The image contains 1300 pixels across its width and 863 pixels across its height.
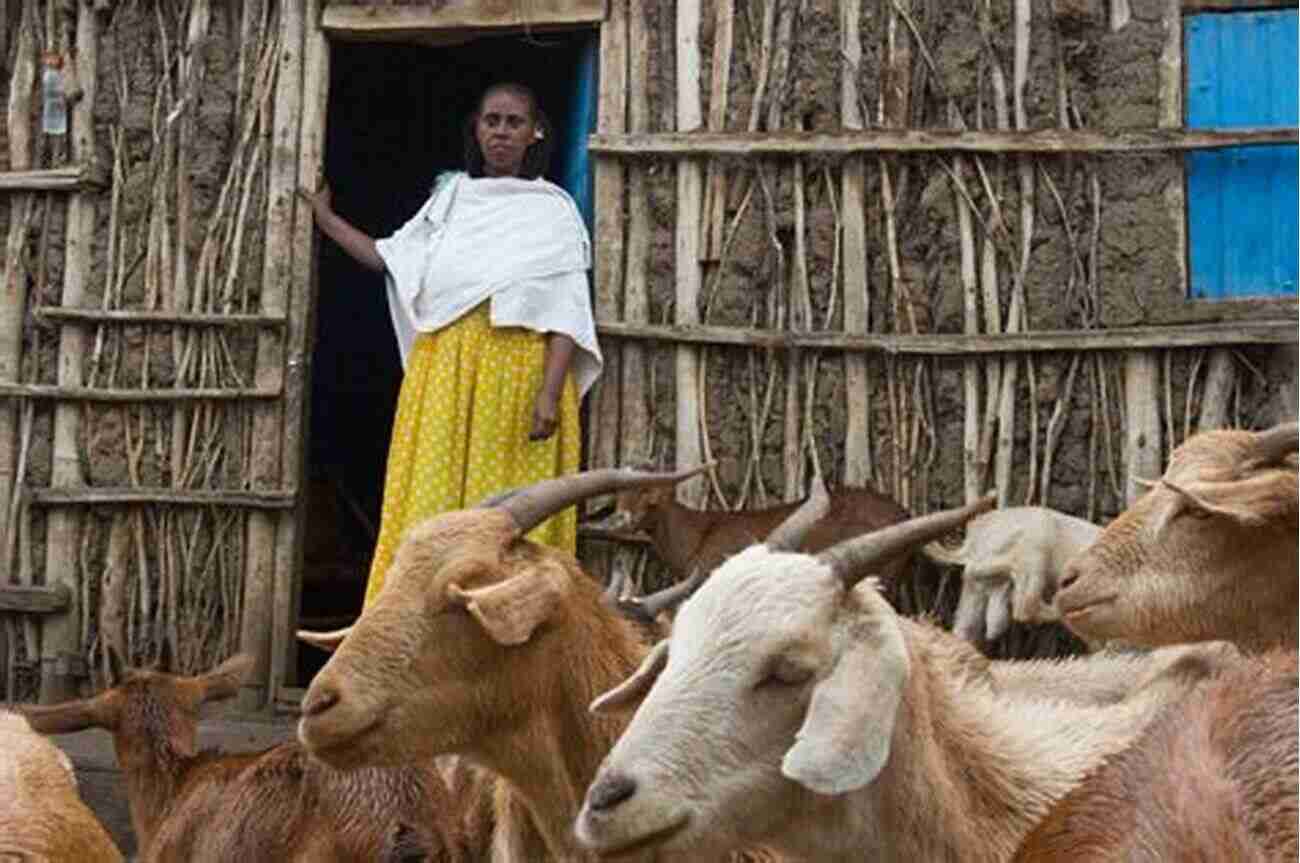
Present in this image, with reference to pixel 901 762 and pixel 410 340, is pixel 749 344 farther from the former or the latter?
pixel 901 762

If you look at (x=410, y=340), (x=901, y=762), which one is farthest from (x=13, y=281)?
(x=901, y=762)

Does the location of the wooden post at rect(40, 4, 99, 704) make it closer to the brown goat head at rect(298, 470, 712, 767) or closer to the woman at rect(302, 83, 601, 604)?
the woman at rect(302, 83, 601, 604)

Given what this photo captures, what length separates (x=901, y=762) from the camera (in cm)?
423

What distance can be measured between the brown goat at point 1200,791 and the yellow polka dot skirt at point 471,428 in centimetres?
407

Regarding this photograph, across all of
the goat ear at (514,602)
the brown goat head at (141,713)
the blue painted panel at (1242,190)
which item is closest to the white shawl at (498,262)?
the brown goat head at (141,713)

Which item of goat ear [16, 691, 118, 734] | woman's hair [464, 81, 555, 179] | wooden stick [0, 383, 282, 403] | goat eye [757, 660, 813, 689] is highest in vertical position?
woman's hair [464, 81, 555, 179]

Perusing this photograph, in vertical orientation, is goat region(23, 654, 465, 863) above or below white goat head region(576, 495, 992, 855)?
below

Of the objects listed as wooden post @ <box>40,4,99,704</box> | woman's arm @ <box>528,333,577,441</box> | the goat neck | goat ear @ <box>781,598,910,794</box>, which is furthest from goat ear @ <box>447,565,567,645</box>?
wooden post @ <box>40,4,99,704</box>

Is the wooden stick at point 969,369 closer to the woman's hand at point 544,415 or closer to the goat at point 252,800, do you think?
the woman's hand at point 544,415

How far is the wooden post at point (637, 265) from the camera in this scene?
8438 millimetres

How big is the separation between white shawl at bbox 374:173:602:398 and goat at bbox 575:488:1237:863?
3.60m

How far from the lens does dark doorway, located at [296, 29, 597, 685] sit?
11.9 metres

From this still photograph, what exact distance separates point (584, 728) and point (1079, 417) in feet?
11.5

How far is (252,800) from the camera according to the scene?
19.9ft
